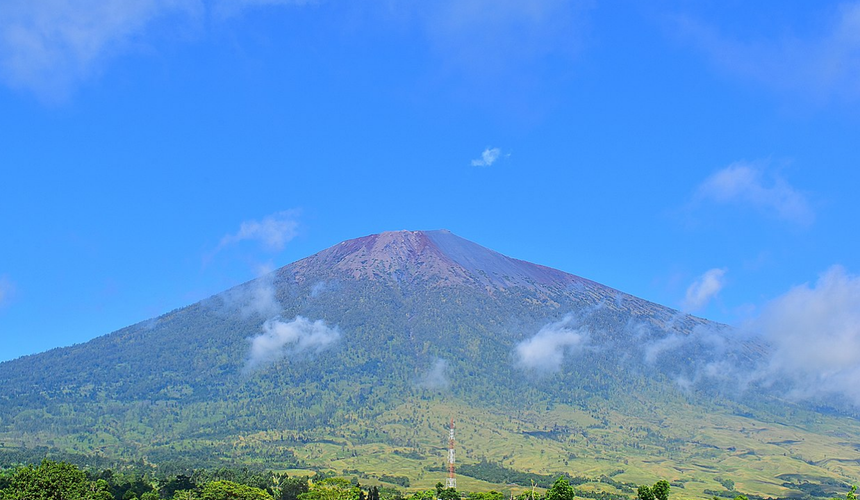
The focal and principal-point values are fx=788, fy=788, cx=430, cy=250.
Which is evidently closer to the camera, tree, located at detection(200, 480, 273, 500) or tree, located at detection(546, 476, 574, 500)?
tree, located at detection(546, 476, 574, 500)

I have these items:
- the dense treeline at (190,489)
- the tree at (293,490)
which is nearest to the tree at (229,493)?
the dense treeline at (190,489)

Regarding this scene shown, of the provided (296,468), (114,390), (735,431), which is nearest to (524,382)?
(735,431)

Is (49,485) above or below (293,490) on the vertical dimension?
above

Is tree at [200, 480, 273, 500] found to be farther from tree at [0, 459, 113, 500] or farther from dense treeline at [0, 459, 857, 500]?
tree at [0, 459, 113, 500]

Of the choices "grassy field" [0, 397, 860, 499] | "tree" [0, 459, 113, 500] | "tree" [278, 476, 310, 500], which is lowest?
"tree" [278, 476, 310, 500]

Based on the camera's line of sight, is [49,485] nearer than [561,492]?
Yes

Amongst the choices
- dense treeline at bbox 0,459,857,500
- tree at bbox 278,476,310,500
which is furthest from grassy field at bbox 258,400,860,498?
tree at bbox 278,476,310,500

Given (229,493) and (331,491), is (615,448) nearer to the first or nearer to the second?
(331,491)

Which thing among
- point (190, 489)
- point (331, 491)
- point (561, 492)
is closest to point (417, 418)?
point (331, 491)

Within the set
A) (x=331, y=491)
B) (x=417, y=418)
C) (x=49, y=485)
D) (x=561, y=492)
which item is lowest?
(x=331, y=491)

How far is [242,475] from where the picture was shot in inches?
3912

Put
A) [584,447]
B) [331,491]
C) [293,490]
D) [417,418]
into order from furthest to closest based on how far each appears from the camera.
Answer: [417,418] < [584,447] < [293,490] < [331,491]

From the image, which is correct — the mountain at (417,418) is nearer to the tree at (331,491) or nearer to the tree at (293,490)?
the tree at (331,491)

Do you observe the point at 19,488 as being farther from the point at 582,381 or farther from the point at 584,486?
the point at 582,381
